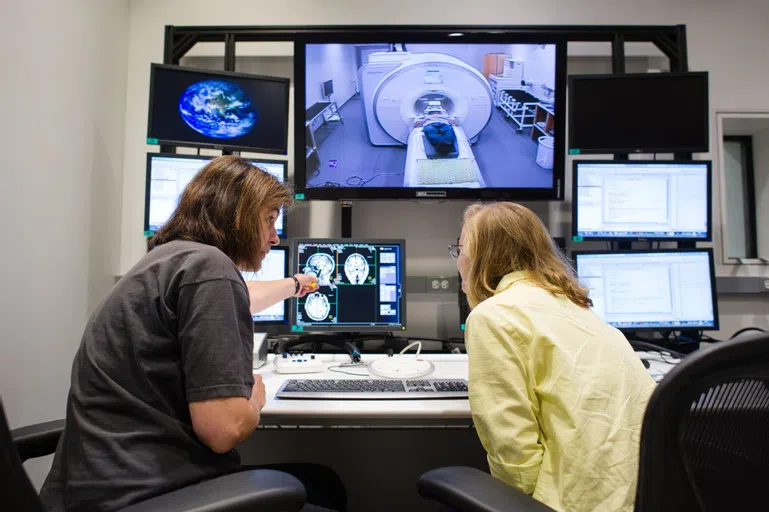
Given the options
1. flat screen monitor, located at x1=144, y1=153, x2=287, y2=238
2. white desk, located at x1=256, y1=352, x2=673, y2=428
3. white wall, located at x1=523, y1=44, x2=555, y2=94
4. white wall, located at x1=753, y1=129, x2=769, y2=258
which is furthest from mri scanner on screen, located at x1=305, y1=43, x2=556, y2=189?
white wall, located at x1=753, y1=129, x2=769, y2=258

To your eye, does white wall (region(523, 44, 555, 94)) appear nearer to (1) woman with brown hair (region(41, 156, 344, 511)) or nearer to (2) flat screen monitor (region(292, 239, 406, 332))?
(2) flat screen monitor (region(292, 239, 406, 332))

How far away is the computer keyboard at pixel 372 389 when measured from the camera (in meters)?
1.23

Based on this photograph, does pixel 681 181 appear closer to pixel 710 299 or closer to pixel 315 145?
pixel 710 299

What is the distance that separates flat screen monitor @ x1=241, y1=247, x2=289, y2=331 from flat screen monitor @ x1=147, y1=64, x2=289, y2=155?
46 cm

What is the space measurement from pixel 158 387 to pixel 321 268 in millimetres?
1033

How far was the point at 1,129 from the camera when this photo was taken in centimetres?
140

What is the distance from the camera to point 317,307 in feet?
5.90

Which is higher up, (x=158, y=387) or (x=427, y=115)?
(x=427, y=115)

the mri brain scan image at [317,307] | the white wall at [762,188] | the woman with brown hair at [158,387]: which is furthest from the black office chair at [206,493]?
the white wall at [762,188]

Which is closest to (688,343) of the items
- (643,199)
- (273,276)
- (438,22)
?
(643,199)

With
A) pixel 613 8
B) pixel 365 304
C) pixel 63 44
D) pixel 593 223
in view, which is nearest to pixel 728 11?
pixel 613 8

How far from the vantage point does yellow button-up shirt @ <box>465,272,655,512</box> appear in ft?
2.70

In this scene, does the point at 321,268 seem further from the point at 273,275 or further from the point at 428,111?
the point at 428,111

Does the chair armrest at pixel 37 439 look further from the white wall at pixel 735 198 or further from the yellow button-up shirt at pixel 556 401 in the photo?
the white wall at pixel 735 198
